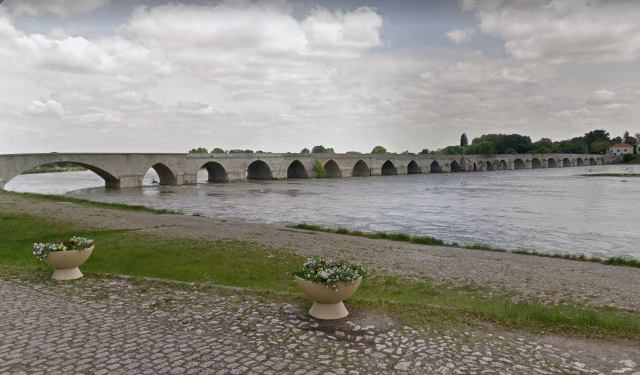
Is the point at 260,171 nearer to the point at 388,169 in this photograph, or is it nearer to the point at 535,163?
the point at 388,169

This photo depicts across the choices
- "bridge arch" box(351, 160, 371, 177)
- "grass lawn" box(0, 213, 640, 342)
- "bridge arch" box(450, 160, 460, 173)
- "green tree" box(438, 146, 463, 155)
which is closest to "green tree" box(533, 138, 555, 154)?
"green tree" box(438, 146, 463, 155)

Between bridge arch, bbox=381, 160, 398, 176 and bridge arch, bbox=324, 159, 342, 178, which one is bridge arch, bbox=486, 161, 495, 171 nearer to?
bridge arch, bbox=381, 160, 398, 176

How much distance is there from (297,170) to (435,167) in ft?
157

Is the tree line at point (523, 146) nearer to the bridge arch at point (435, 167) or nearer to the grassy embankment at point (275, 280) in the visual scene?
the bridge arch at point (435, 167)

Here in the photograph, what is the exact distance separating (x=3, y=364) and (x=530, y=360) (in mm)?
7646

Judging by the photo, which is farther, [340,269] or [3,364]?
[340,269]

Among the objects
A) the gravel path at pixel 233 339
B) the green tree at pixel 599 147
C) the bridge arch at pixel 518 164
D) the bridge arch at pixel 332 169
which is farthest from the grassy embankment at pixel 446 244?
the green tree at pixel 599 147

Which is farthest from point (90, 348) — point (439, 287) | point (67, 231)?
point (67, 231)

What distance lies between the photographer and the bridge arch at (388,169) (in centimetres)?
10684

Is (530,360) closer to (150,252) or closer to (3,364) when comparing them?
(3,364)

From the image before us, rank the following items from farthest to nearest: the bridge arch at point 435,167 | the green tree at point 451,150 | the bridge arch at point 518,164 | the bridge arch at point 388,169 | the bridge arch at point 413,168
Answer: the green tree at point 451,150
the bridge arch at point 518,164
the bridge arch at point 435,167
the bridge arch at point 413,168
the bridge arch at point 388,169

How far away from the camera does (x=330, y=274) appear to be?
26.8ft

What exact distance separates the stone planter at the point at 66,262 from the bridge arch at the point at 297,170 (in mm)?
75722

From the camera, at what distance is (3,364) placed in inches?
249
